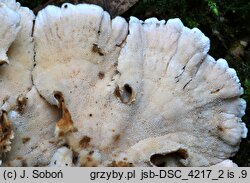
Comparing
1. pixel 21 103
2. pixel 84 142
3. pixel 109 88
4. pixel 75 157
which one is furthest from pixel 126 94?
pixel 21 103

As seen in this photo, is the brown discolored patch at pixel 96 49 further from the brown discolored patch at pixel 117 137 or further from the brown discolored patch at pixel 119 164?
the brown discolored patch at pixel 119 164

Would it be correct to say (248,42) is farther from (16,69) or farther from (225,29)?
(16,69)

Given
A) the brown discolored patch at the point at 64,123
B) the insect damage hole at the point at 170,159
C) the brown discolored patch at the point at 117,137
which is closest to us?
the brown discolored patch at the point at 64,123

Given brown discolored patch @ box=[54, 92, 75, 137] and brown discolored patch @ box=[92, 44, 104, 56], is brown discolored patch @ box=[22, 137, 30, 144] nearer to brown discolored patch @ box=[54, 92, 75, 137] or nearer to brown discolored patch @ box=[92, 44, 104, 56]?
brown discolored patch @ box=[54, 92, 75, 137]

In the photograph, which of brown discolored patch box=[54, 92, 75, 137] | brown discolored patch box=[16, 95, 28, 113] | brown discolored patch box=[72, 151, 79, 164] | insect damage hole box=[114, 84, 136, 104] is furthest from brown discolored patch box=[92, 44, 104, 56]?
brown discolored patch box=[72, 151, 79, 164]

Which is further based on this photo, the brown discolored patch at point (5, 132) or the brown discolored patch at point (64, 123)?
the brown discolored patch at point (64, 123)

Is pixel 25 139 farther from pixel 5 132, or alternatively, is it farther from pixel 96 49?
pixel 96 49

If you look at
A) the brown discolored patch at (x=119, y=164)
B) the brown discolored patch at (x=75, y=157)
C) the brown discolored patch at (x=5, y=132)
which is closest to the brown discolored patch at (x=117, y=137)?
the brown discolored patch at (x=119, y=164)
